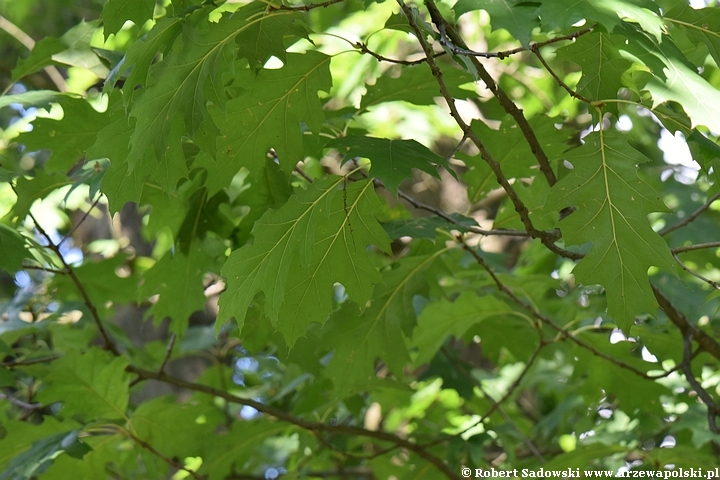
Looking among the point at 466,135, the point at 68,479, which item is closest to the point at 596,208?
the point at 466,135

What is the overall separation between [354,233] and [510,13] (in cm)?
51

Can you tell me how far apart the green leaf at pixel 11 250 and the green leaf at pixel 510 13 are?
1.10 metres

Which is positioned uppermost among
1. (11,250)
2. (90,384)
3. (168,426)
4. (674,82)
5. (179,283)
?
(674,82)

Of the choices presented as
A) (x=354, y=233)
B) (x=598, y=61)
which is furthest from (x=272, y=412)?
(x=598, y=61)

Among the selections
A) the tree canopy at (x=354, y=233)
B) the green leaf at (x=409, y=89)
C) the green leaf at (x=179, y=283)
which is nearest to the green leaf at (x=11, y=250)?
the tree canopy at (x=354, y=233)

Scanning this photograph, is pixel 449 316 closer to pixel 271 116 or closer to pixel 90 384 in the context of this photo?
pixel 271 116

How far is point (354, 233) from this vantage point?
1.38 m

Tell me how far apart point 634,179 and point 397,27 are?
505 mm

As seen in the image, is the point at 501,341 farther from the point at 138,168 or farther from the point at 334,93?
the point at 334,93

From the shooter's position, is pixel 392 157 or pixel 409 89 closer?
pixel 392 157

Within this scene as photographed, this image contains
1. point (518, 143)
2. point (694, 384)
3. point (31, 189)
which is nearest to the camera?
point (694, 384)

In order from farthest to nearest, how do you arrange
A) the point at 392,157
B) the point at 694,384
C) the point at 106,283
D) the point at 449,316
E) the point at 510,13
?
the point at 106,283
the point at 449,316
the point at 694,384
the point at 392,157
the point at 510,13

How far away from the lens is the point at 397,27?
1.33 metres

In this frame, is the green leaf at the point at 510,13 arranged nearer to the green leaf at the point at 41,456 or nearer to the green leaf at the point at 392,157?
the green leaf at the point at 392,157
